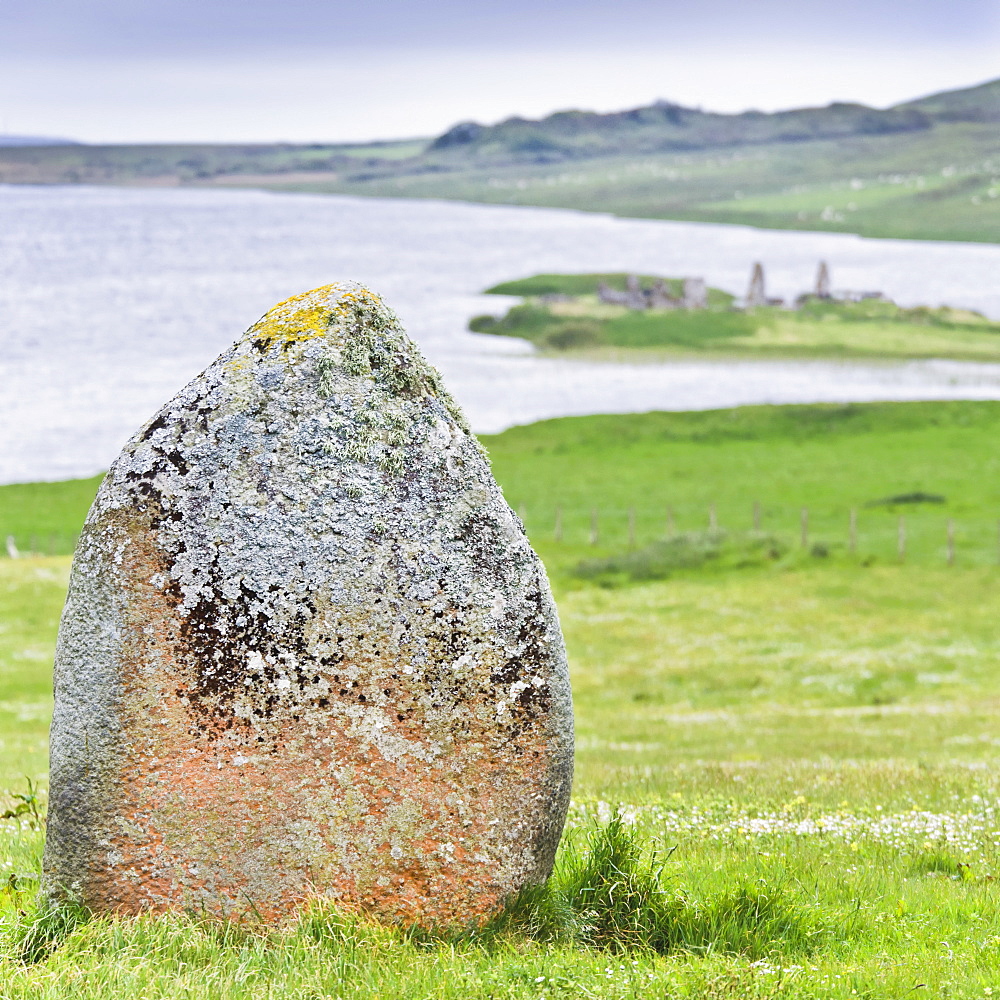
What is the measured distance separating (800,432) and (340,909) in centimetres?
7942

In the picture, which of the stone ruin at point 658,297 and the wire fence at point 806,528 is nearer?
the wire fence at point 806,528

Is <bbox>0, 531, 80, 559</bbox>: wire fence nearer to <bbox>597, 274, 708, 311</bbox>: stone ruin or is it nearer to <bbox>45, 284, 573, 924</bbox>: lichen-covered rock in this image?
<bbox>45, 284, 573, 924</bbox>: lichen-covered rock

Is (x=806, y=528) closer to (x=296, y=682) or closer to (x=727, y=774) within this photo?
(x=727, y=774)

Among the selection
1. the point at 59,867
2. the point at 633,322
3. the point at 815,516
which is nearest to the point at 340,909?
the point at 59,867

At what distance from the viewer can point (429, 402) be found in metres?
7.59

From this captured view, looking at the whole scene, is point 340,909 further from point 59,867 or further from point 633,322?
point 633,322

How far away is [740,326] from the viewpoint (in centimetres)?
14400

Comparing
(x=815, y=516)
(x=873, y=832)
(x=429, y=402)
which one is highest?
(x=429, y=402)

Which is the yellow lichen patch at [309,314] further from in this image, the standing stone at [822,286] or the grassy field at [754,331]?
the standing stone at [822,286]

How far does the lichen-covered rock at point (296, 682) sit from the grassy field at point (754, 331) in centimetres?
12651

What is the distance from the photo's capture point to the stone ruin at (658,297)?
16375cm

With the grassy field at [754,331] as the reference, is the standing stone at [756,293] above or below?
above

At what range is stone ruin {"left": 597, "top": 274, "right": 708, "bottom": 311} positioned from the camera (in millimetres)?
163750

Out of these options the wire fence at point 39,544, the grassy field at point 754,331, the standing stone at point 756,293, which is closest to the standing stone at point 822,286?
the grassy field at point 754,331
